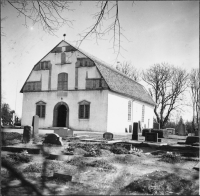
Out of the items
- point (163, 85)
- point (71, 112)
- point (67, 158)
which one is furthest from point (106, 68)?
point (67, 158)

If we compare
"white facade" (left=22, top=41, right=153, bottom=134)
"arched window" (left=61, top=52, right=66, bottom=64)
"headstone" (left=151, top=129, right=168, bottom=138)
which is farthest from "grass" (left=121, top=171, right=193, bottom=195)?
"arched window" (left=61, top=52, right=66, bottom=64)

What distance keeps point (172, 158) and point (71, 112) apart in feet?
47.5

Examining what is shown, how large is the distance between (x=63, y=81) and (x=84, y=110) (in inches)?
143

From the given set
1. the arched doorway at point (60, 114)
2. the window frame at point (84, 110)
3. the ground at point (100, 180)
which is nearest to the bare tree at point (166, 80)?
the ground at point (100, 180)

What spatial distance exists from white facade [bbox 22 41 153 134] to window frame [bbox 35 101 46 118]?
248mm

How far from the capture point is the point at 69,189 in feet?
10.9

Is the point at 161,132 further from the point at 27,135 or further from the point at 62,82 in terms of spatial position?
the point at 62,82

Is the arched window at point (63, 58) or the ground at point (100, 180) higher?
the arched window at point (63, 58)

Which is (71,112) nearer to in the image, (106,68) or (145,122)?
(106,68)

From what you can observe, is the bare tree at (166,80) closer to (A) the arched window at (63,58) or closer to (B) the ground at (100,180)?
(B) the ground at (100,180)

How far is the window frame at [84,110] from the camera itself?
64.0 feet

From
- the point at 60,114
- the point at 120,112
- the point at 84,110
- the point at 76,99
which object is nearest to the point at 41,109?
the point at 60,114

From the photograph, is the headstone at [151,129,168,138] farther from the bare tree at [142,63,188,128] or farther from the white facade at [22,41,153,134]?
the bare tree at [142,63,188,128]

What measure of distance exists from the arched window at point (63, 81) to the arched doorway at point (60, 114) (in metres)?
1.53
